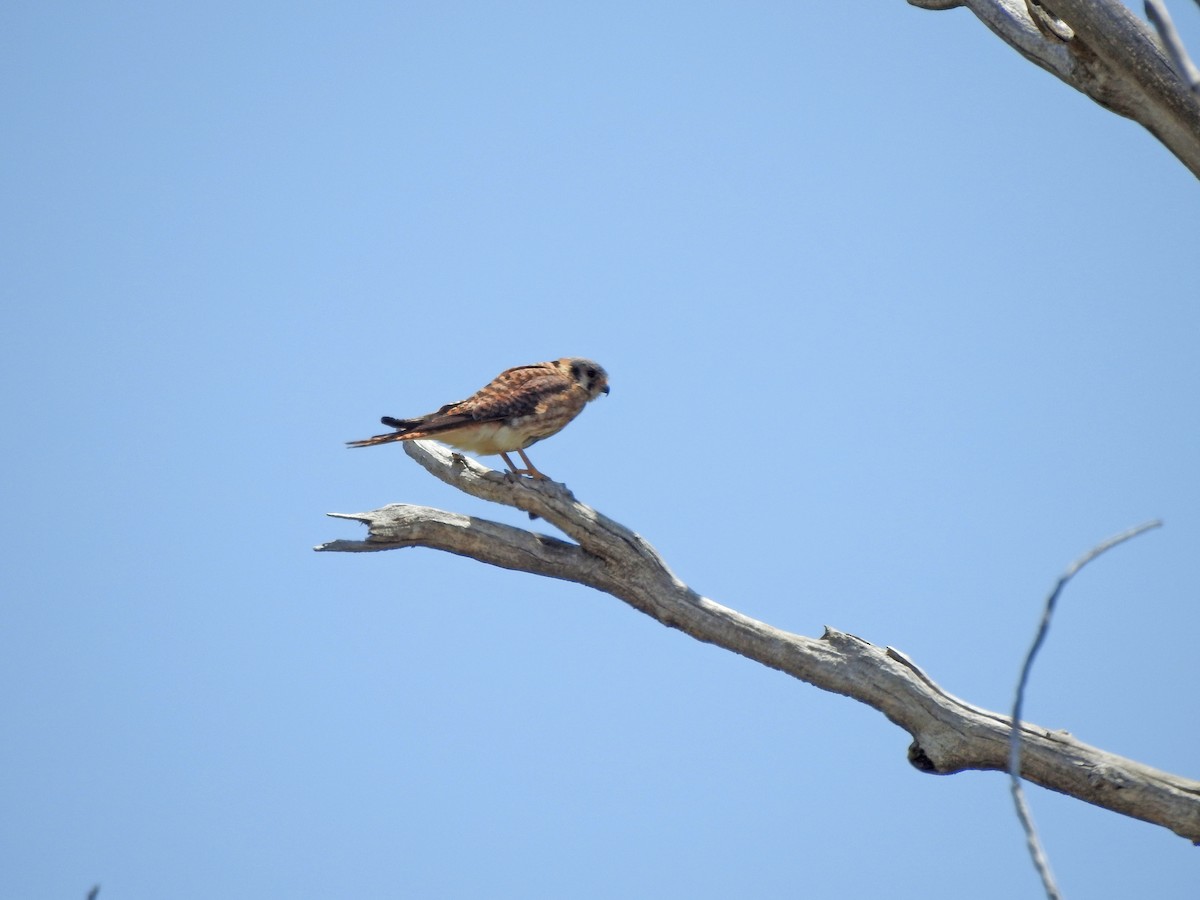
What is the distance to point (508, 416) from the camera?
18.8 feet

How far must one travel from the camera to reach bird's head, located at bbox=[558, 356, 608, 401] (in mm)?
6504

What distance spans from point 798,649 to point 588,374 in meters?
2.22

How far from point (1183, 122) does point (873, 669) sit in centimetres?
257

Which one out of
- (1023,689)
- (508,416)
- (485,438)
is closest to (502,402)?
(508,416)

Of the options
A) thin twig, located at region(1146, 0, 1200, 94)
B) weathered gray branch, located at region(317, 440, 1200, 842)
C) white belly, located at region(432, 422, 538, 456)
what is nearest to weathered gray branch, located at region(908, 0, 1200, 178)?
weathered gray branch, located at region(317, 440, 1200, 842)

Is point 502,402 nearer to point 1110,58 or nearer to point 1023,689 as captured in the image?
point 1110,58

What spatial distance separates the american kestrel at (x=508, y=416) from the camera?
559 centimetres

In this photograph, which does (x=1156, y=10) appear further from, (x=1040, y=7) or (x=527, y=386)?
(x=527, y=386)

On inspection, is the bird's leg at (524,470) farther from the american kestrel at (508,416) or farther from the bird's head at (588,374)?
the bird's head at (588,374)

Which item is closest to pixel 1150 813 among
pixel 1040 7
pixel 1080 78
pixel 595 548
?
pixel 595 548

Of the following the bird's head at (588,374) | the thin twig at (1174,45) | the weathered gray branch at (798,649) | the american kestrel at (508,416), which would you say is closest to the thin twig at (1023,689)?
the thin twig at (1174,45)

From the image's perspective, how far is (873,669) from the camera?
4.93 metres

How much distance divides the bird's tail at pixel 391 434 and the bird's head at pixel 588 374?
4.01 feet

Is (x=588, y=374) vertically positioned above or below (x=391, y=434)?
above
